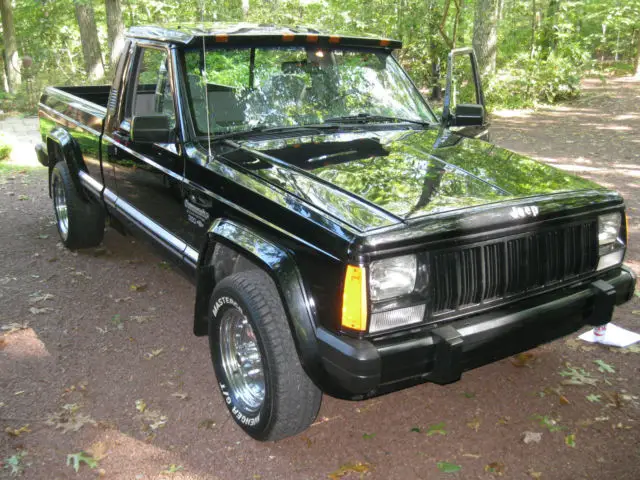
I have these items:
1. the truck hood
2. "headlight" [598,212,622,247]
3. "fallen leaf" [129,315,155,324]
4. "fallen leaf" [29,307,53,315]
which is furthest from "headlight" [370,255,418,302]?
"fallen leaf" [29,307,53,315]

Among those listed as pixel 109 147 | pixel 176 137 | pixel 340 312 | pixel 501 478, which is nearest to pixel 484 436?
pixel 501 478

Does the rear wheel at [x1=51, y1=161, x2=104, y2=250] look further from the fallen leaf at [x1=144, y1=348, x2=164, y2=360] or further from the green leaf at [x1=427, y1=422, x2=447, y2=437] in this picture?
the green leaf at [x1=427, y1=422, x2=447, y2=437]

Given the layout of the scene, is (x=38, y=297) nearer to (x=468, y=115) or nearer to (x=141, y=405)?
(x=141, y=405)

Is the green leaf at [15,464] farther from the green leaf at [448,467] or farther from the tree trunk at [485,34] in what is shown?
→ the tree trunk at [485,34]

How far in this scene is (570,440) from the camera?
313 cm

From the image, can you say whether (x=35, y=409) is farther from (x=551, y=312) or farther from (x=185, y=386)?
(x=551, y=312)

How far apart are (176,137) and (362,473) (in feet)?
7.07

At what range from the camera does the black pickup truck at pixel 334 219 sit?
256cm

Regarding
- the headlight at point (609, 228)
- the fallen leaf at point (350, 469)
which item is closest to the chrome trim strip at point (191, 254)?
the fallen leaf at point (350, 469)

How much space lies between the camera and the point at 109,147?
4.55 m

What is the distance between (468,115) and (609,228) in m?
1.36

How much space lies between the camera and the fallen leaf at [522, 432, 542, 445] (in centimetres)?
314

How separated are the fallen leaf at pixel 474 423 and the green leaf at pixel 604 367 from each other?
1003 millimetres

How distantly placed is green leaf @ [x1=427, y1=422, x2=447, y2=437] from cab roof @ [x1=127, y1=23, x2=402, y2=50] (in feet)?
8.05
